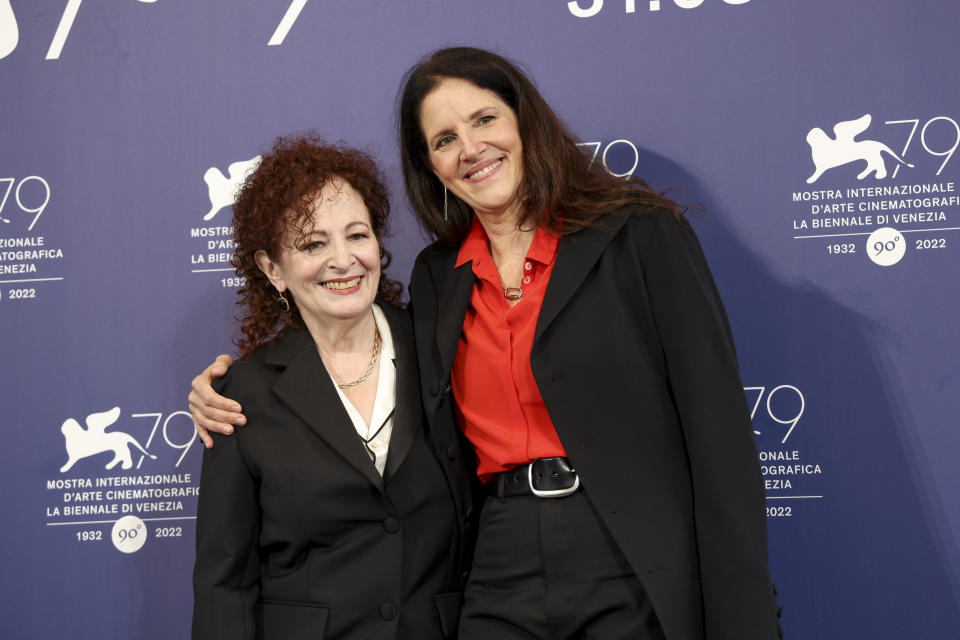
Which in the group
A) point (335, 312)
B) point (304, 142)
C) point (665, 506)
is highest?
point (304, 142)

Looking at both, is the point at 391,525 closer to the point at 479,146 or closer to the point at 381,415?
the point at 381,415

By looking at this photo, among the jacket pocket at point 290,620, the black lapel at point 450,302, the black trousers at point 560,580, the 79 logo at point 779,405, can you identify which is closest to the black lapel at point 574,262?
the black lapel at point 450,302

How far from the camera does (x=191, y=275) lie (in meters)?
2.88

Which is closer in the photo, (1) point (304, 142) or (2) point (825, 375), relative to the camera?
(1) point (304, 142)

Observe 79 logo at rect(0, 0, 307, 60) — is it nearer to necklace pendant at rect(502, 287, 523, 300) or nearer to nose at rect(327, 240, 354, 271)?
nose at rect(327, 240, 354, 271)

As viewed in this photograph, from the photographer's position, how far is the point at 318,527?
2.06 metres

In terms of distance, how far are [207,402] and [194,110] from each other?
3.93ft

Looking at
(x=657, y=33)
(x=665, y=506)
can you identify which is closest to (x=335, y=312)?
(x=665, y=506)

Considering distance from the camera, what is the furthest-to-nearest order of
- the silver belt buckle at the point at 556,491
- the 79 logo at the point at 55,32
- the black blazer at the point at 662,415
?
the 79 logo at the point at 55,32, the silver belt buckle at the point at 556,491, the black blazer at the point at 662,415

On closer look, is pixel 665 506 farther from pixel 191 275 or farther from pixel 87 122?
pixel 87 122

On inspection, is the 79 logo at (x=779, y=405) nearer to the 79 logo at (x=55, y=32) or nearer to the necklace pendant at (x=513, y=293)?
the necklace pendant at (x=513, y=293)

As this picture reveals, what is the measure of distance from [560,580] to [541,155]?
3.33ft

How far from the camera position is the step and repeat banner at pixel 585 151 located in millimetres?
2592

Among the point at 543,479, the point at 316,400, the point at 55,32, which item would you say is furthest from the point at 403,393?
the point at 55,32
